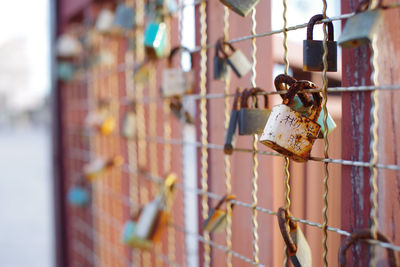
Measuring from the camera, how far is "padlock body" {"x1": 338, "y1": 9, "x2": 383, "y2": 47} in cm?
36

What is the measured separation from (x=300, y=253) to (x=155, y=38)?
0.46 m

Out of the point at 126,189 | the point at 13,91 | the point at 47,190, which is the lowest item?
the point at 47,190

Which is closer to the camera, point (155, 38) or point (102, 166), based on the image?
point (155, 38)

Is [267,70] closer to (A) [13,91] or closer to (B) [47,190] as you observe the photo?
(B) [47,190]

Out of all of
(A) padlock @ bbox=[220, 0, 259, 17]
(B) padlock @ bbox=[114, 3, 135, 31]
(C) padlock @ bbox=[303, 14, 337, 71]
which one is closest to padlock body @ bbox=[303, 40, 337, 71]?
(C) padlock @ bbox=[303, 14, 337, 71]

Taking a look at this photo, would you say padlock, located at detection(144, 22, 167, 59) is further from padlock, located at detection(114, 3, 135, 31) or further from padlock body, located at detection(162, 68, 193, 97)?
padlock, located at detection(114, 3, 135, 31)

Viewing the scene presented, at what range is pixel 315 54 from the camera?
0.43 metres

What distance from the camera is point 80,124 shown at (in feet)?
5.29

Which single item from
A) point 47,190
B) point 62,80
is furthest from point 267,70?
point 47,190

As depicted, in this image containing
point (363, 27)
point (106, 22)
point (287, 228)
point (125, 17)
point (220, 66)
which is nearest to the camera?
point (363, 27)

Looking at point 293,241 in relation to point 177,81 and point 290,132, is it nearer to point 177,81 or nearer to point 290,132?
point 290,132

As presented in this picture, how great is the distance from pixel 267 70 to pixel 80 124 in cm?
111

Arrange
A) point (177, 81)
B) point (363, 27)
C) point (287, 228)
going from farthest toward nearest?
point (177, 81), point (287, 228), point (363, 27)

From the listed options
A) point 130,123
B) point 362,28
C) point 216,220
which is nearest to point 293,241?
point 216,220
